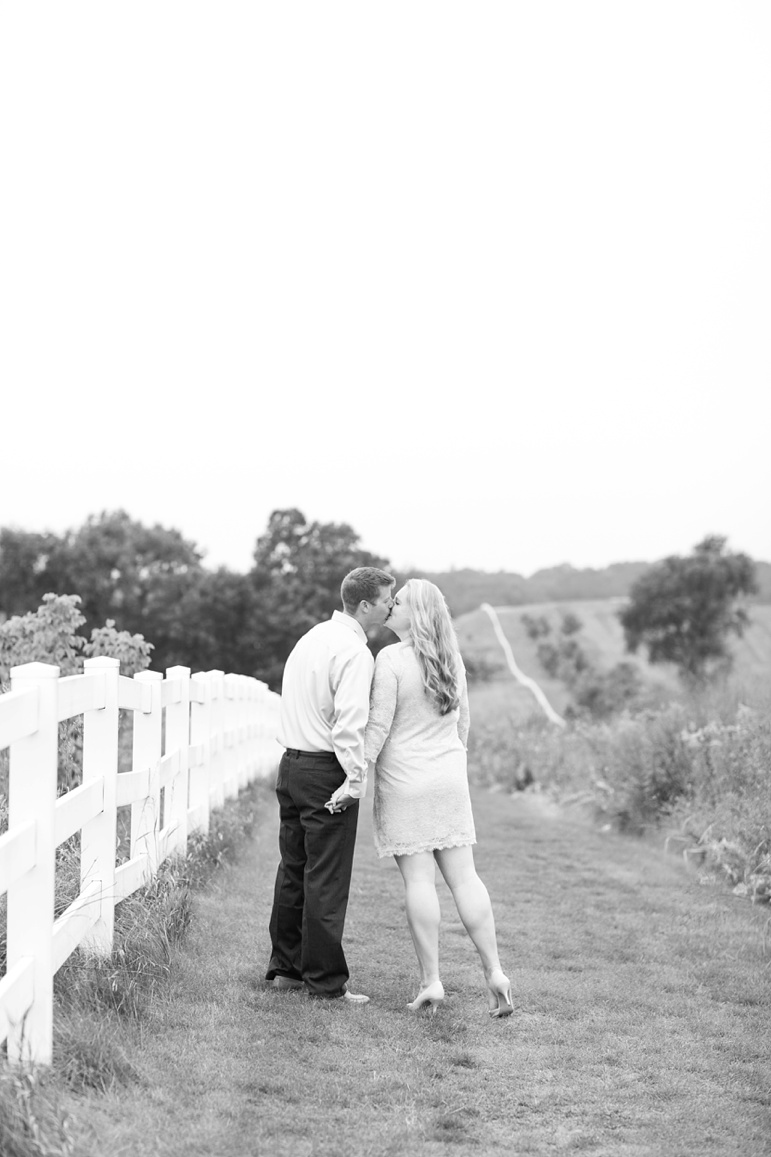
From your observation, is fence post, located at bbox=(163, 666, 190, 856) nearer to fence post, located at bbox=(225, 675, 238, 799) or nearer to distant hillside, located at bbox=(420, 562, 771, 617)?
fence post, located at bbox=(225, 675, 238, 799)

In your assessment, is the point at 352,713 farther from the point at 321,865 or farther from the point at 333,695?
the point at 321,865

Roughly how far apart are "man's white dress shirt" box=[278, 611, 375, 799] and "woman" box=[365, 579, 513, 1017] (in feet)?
→ 0.45

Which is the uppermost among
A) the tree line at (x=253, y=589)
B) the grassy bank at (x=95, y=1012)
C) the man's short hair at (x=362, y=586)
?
the tree line at (x=253, y=589)

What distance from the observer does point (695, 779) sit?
12.2m

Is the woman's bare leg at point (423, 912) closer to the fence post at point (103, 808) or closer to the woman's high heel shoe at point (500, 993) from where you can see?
the woman's high heel shoe at point (500, 993)

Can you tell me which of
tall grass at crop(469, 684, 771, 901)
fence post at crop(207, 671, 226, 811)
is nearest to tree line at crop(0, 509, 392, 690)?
tall grass at crop(469, 684, 771, 901)

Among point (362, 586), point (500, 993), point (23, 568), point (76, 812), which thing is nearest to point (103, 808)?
point (76, 812)

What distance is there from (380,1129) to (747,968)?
11.2 ft

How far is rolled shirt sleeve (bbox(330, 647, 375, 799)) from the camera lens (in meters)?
5.61

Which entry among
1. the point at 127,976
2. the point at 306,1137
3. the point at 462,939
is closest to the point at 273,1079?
the point at 306,1137

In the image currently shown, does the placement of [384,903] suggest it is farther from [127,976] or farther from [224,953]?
[127,976]

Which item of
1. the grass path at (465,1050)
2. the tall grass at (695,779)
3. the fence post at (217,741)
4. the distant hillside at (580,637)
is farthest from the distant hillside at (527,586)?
the grass path at (465,1050)

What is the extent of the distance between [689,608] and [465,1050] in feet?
228

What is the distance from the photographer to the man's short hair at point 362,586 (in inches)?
229
